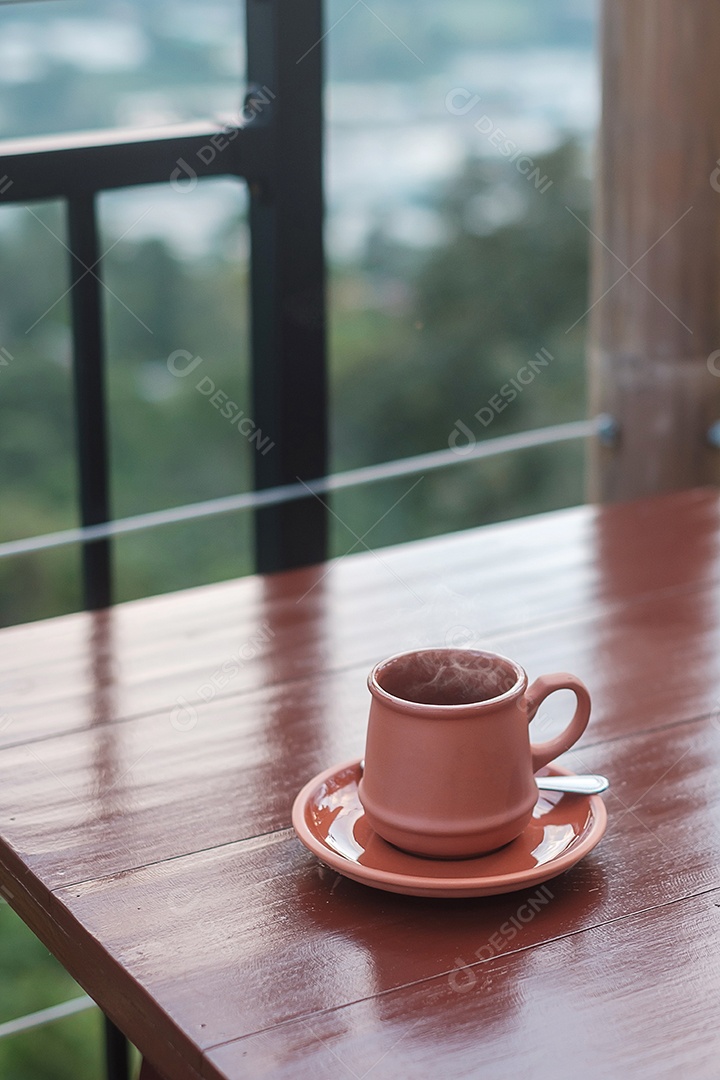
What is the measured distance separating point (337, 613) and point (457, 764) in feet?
1.48

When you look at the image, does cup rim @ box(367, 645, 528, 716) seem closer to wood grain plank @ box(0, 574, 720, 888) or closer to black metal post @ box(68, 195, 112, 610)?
wood grain plank @ box(0, 574, 720, 888)

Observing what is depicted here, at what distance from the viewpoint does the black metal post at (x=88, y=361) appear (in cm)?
156

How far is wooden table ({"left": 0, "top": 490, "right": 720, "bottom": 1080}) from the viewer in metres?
0.59

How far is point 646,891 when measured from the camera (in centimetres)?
70

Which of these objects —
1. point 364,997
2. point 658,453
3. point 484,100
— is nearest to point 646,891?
point 364,997

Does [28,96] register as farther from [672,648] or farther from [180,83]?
[672,648]

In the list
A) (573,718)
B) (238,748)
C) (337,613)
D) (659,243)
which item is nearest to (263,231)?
(659,243)

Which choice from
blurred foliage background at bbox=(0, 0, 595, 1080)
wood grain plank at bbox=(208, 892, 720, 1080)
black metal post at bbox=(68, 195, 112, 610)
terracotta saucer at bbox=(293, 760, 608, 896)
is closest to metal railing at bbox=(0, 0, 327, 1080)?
black metal post at bbox=(68, 195, 112, 610)

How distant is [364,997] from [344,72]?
1002 centimetres

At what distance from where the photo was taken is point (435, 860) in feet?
2.31

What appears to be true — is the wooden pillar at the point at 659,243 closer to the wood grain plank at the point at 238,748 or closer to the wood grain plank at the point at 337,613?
the wood grain plank at the point at 337,613

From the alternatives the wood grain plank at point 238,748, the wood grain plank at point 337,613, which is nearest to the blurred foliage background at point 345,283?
the wood grain plank at point 337,613

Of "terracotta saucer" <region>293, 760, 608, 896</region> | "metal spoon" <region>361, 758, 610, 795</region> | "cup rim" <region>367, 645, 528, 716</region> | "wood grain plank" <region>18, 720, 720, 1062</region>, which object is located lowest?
"wood grain plank" <region>18, 720, 720, 1062</region>

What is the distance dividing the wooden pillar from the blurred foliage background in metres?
6.70
